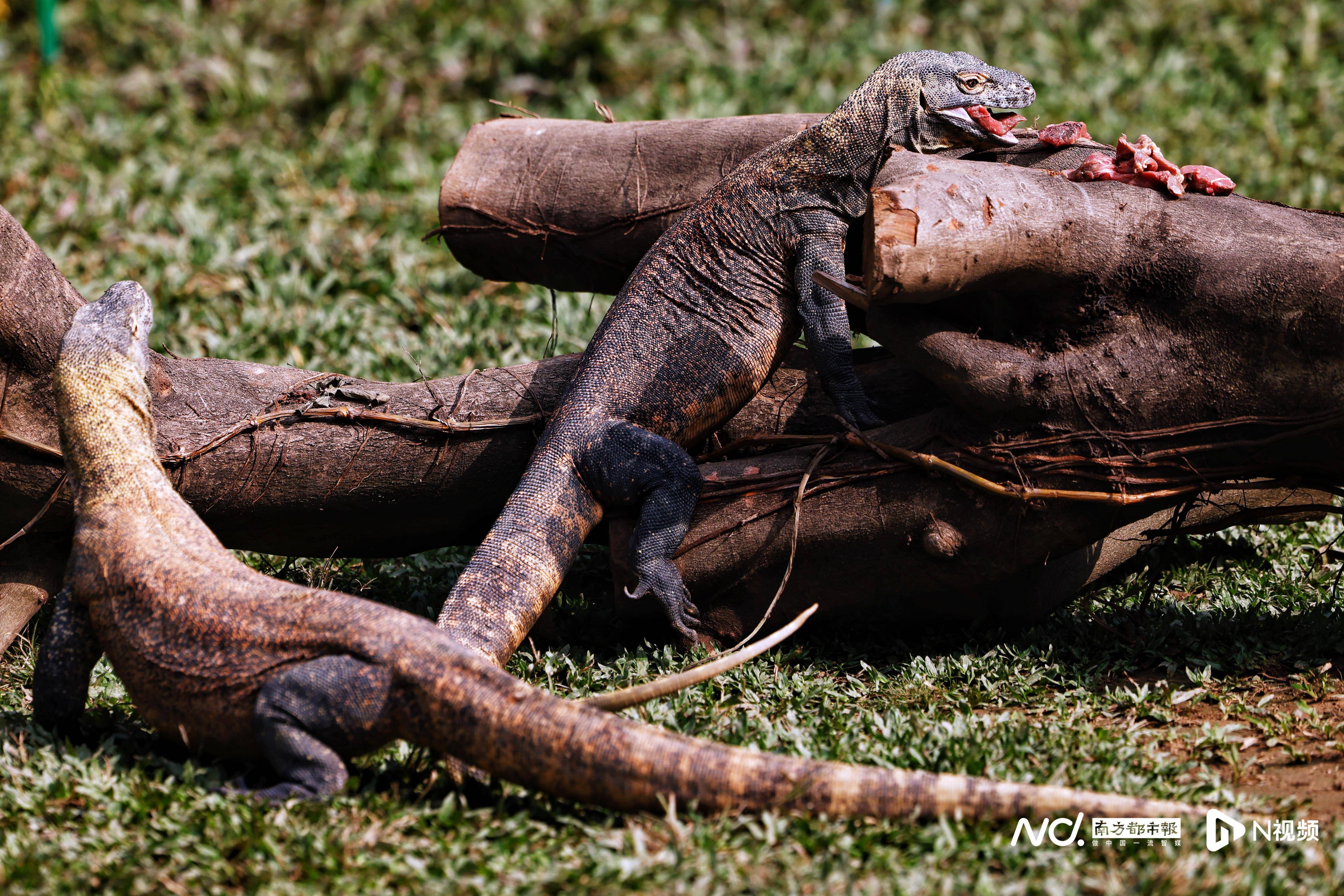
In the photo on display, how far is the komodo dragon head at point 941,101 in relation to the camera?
5.34m

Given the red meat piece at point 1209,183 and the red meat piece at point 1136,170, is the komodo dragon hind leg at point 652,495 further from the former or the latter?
the red meat piece at point 1209,183

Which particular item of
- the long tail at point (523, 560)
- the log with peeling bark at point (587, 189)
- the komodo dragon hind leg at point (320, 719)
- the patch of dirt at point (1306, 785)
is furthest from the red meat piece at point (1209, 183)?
the komodo dragon hind leg at point (320, 719)

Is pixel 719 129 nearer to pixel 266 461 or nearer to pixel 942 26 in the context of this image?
pixel 266 461

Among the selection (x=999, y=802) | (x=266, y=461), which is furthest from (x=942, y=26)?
(x=999, y=802)

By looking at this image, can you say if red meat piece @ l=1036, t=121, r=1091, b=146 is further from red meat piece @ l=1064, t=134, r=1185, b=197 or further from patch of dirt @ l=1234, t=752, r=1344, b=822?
patch of dirt @ l=1234, t=752, r=1344, b=822

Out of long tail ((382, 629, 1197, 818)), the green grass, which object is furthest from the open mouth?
long tail ((382, 629, 1197, 818))

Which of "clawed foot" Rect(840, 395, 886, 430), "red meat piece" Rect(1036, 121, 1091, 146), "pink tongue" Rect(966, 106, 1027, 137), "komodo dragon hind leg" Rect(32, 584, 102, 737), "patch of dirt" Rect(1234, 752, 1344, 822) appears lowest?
"patch of dirt" Rect(1234, 752, 1344, 822)

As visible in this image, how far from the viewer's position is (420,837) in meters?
3.30

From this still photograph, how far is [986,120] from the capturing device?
5.31 meters

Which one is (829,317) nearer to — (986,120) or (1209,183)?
(986,120)

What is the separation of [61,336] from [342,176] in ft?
18.3

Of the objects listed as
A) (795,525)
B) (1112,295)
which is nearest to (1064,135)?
(1112,295)

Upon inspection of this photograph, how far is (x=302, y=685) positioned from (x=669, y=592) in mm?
1752

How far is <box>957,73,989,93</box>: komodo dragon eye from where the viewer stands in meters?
5.38
